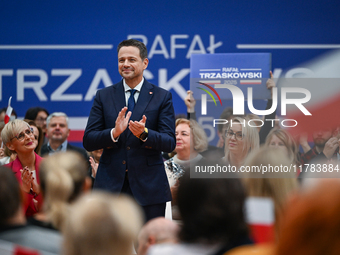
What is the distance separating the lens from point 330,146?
8.32 ft

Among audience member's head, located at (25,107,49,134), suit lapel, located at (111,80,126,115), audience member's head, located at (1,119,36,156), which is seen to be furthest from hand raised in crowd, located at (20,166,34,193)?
audience member's head, located at (25,107,49,134)

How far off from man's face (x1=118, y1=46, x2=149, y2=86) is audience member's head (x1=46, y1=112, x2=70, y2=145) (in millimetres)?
2371

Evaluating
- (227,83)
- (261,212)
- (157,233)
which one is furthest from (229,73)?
(157,233)

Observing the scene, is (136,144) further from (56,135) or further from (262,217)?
(56,135)

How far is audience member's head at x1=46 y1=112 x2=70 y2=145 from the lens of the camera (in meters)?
4.75

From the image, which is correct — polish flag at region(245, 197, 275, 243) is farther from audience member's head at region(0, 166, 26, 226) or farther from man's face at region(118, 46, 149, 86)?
man's face at region(118, 46, 149, 86)

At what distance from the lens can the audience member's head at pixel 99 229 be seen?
3.43 ft

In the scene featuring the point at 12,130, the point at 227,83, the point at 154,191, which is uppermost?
the point at 227,83

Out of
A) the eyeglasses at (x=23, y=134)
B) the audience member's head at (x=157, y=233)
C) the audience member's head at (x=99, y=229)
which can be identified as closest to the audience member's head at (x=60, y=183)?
the audience member's head at (x=157, y=233)

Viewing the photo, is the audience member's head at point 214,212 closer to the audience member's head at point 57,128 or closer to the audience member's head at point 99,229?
the audience member's head at point 99,229

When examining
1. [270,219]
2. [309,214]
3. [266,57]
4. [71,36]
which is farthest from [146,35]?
[309,214]

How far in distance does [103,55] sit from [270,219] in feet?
14.4

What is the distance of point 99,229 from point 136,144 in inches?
59.2

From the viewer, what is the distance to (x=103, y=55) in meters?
5.69
